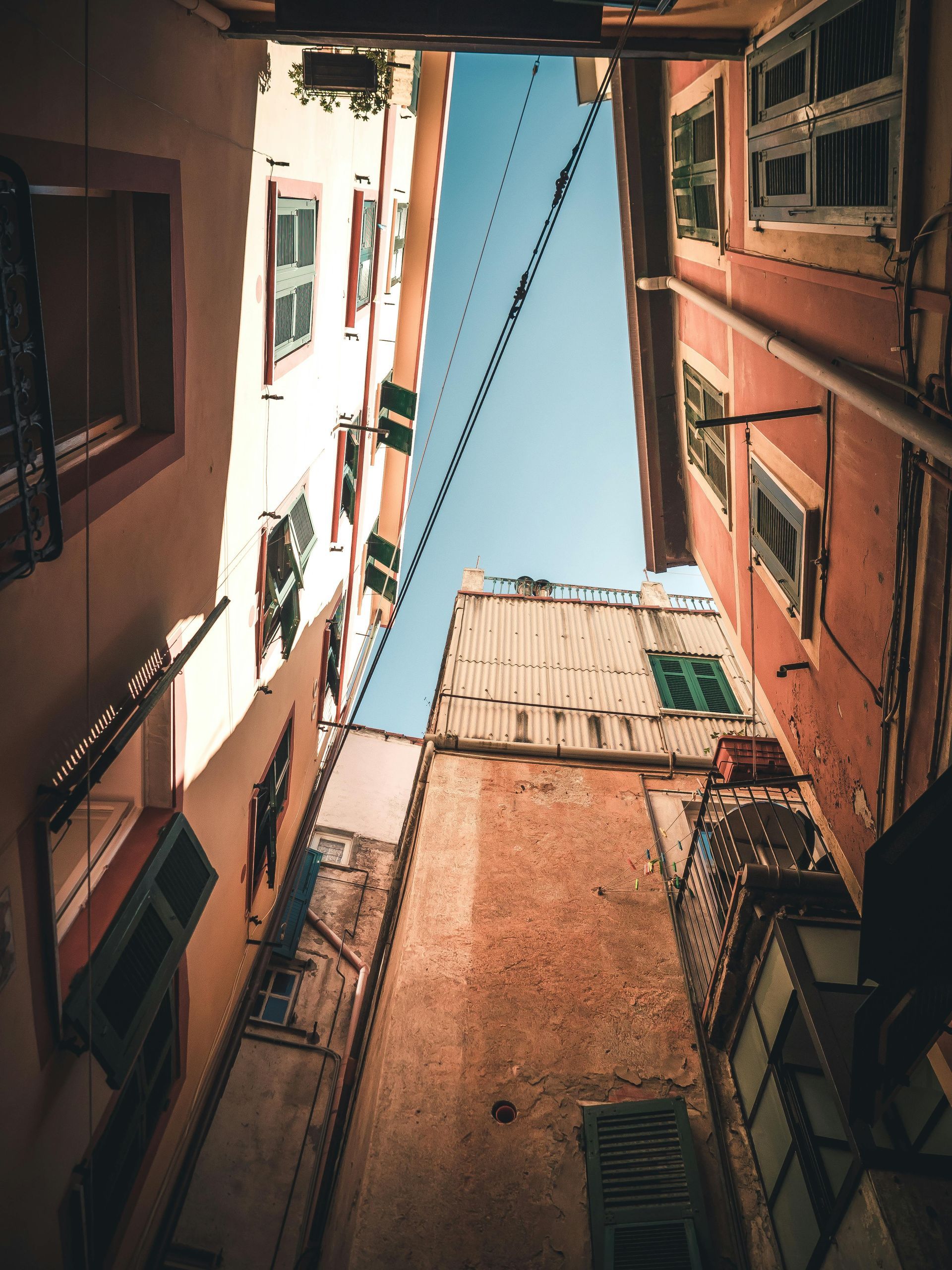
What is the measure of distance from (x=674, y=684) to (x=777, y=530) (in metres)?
6.68

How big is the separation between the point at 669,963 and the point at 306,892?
826cm

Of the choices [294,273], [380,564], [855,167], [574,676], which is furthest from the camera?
[380,564]

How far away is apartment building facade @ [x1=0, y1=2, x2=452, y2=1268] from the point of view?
3570 mm

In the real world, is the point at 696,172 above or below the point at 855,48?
above

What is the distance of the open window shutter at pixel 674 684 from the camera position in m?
12.8

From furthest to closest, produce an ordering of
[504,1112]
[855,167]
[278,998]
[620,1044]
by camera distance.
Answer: [278,998], [620,1044], [504,1112], [855,167]

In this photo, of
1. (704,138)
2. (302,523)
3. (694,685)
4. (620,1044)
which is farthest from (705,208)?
(620,1044)

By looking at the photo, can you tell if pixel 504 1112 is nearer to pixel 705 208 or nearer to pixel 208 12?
pixel 208 12

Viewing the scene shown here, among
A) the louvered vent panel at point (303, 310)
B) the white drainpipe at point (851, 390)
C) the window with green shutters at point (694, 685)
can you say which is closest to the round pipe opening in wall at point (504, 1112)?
the white drainpipe at point (851, 390)

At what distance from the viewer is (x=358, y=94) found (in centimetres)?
668

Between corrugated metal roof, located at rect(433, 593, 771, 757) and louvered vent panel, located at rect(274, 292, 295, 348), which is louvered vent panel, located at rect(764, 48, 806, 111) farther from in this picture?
corrugated metal roof, located at rect(433, 593, 771, 757)

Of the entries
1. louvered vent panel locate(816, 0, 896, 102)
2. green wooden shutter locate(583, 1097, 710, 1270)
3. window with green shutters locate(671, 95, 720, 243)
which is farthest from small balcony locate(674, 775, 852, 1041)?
window with green shutters locate(671, 95, 720, 243)

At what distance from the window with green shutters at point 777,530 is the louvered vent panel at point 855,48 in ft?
10.5

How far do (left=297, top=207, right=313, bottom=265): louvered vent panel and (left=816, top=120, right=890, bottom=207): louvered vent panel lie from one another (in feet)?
18.1
